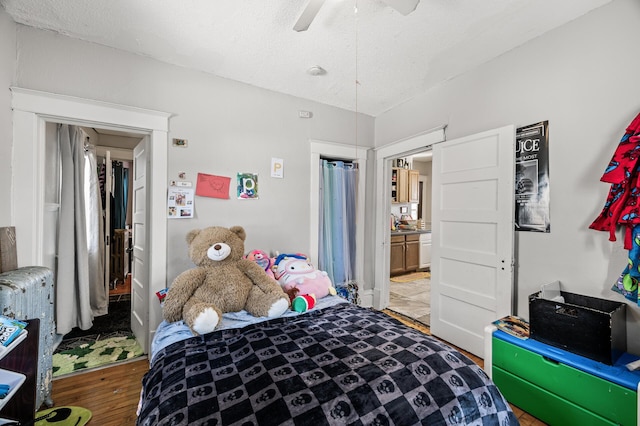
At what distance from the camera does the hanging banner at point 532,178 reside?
1.96 m

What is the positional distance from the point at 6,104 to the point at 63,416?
6.53 feet

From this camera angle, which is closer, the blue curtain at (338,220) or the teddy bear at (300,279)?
the teddy bear at (300,279)

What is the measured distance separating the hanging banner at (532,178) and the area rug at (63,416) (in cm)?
325

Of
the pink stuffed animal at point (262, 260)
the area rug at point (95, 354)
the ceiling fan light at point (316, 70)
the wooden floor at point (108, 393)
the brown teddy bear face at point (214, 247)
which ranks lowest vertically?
the wooden floor at point (108, 393)

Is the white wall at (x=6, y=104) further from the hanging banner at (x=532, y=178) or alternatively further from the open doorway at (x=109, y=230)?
the hanging banner at (x=532, y=178)

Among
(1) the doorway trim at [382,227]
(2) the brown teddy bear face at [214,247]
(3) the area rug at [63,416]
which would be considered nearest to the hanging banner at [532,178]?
(1) the doorway trim at [382,227]

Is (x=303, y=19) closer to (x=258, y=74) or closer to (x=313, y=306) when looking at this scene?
(x=258, y=74)

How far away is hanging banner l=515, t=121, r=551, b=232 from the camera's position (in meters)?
1.96

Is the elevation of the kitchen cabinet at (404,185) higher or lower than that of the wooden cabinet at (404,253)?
higher

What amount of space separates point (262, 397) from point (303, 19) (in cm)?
182

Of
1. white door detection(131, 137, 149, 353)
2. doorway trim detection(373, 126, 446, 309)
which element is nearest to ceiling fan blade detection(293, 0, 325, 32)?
white door detection(131, 137, 149, 353)

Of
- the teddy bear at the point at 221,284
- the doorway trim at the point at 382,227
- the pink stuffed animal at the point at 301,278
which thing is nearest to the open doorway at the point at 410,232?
the doorway trim at the point at 382,227

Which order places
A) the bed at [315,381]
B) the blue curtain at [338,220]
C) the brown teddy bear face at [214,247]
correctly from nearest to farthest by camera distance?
the bed at [315,381] < the brown teddy bear face at [214,247] < the blue curtain at [338,220]

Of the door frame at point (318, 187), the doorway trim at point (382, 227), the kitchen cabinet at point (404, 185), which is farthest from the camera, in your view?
the kitchen cabinet at point (404, 185)
